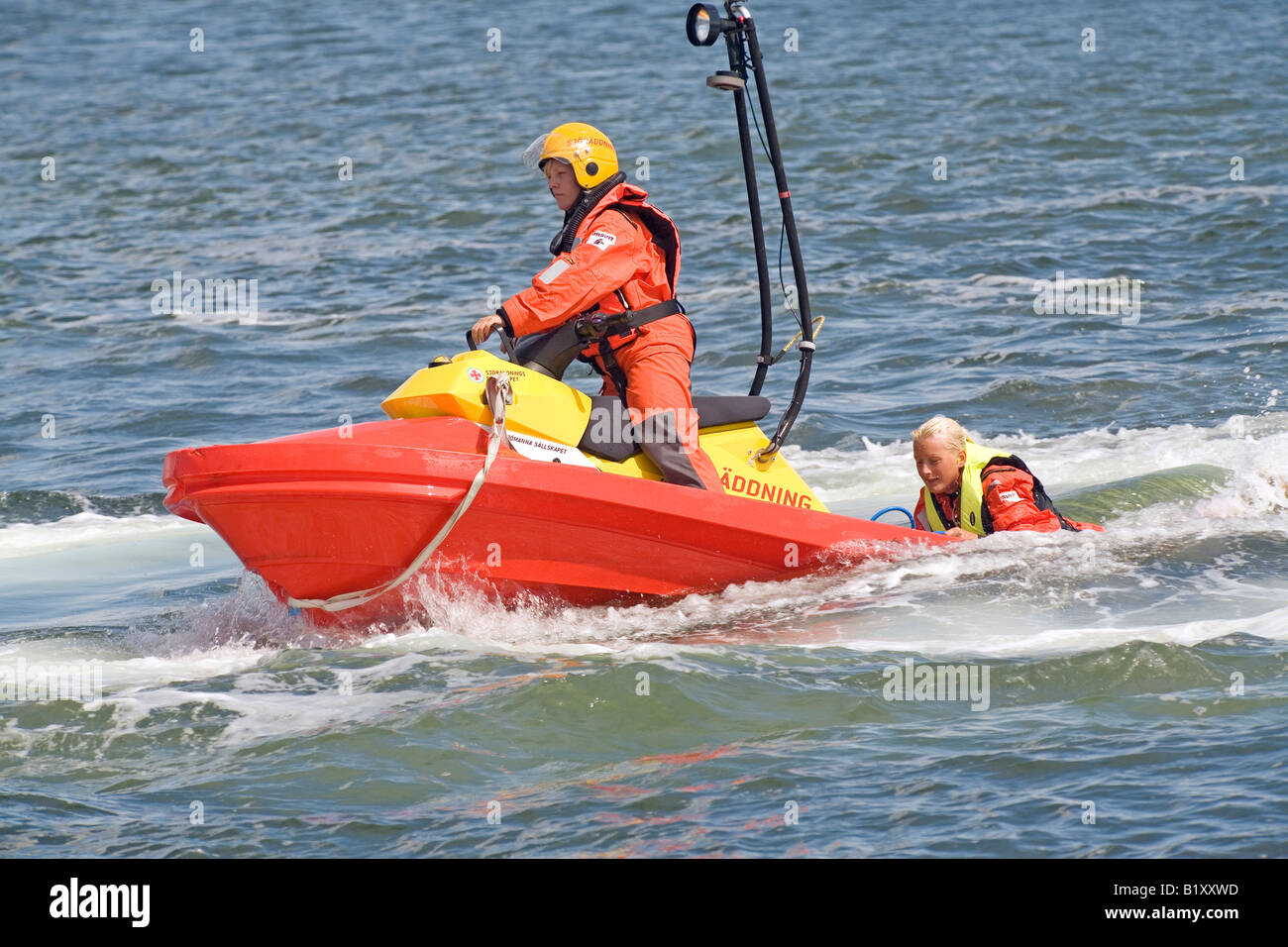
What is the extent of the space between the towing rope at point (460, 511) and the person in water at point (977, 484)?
5.48 ft

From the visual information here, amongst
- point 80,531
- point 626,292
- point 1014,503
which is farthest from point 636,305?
point 80,531

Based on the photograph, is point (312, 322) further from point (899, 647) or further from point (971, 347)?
point (899, 647)

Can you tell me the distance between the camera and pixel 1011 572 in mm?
6168

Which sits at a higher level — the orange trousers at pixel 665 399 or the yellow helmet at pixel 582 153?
the yellow helmet at pixel 582 153

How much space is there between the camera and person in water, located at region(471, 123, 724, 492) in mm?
5586

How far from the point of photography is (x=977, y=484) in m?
6.22

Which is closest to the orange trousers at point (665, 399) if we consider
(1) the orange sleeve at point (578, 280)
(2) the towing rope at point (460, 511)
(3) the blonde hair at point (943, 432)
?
(1) the orange sleeve at point (578, 280)

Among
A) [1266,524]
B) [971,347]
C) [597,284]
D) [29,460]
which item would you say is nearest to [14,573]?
[29,460]

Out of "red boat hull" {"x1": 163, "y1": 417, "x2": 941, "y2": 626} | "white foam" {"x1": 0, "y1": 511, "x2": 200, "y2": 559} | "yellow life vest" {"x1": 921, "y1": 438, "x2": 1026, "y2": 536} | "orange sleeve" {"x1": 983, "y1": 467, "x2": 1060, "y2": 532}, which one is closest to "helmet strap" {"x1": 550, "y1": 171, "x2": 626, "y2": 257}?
"red boat hull" {"x1": 163, "y1": 417, "x2": 941, "y2": 626}

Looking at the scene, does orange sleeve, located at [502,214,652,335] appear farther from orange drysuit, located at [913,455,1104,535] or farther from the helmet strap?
orange drysuit, located at [913,455,1104,535]

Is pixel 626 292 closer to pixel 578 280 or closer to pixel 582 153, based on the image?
pixel 578 280

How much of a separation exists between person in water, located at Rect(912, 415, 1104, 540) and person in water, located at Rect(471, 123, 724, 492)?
900 mm

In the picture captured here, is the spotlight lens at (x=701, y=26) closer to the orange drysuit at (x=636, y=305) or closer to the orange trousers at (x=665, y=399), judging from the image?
the orange drysuit at (x=636, y=305)

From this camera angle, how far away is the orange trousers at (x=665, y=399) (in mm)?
5727
